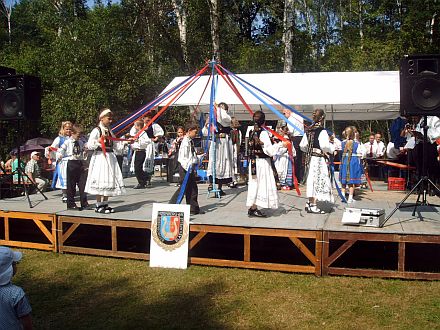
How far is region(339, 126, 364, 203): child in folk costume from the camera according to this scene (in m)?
8.89

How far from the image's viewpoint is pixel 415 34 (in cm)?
1994

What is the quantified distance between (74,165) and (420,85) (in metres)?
5.39

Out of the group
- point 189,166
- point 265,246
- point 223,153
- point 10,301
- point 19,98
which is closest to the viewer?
point 10,301

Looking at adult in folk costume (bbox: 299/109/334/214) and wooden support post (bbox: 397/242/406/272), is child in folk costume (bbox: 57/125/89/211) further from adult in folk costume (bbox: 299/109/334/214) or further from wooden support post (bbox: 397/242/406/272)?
wooden support post (bbox: 397/242/406/272)

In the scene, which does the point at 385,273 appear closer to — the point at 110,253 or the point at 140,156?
the point at 110,253

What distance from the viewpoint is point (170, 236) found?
6539 mm

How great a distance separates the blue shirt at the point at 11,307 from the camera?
2.85m

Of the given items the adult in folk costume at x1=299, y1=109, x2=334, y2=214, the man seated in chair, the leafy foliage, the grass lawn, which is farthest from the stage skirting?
the leafy foliage

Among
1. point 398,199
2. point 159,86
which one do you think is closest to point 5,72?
point 398,199

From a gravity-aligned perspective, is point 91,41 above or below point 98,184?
above

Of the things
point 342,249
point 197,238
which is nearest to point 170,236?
point 197,238

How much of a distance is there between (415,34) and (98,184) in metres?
16.8

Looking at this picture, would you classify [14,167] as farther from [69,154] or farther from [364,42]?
[364,42]

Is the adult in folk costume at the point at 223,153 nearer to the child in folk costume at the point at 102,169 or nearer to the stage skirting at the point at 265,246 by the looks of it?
the stage skirting at the point at 265,246
